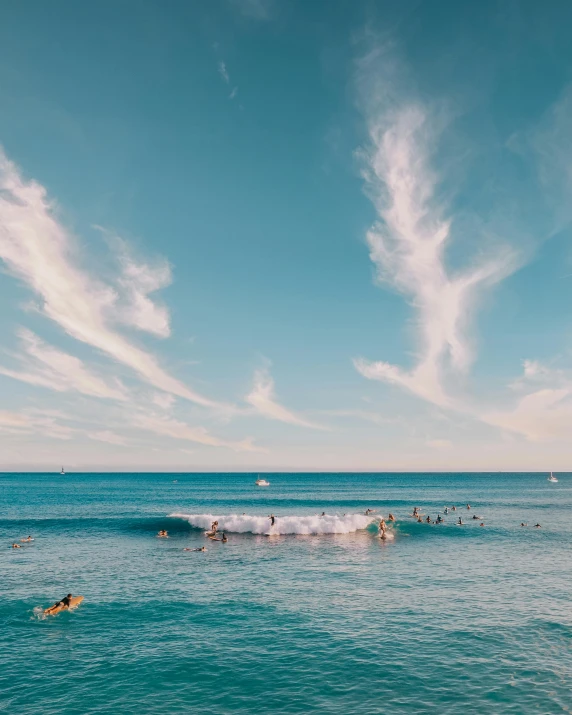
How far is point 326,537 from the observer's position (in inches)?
2362

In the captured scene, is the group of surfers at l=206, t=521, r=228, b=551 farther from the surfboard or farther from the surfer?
the surfer

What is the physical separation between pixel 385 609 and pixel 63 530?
53.2 m

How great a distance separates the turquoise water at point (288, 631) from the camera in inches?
801

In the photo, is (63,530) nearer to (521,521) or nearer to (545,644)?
(545,644)

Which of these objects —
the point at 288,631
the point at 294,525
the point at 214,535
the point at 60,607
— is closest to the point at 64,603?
the point at 60,607

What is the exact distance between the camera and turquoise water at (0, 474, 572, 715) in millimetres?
20344

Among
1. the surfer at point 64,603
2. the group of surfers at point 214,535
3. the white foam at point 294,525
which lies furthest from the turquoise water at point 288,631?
the white foam at point 294,525

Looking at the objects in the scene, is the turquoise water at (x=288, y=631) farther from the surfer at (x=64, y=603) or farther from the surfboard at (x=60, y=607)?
the surfer at (x=64, y=603)

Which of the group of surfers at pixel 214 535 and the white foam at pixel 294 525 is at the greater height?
the white foam at pixel 294 525

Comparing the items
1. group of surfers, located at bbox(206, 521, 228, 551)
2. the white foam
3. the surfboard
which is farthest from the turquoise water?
the white foam

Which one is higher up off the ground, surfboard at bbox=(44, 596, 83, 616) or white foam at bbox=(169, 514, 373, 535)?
white foam at bbox=(169, 514, 373, 535)

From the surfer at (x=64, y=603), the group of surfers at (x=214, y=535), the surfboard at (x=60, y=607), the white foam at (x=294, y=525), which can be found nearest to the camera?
the surfboard at (x=60, y=607)

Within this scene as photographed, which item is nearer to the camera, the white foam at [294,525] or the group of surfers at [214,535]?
the group of surfers at [214,535]

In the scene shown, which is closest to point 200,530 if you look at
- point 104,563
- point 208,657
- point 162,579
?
point 104,563
